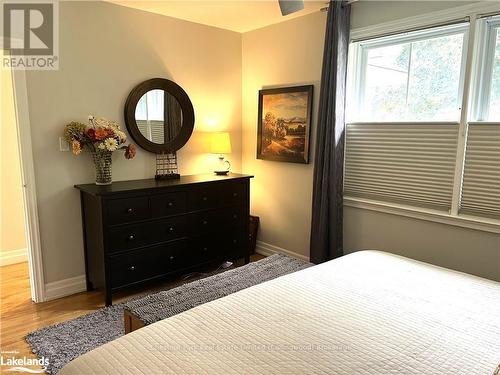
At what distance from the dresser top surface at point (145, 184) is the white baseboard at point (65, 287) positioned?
0.84 metres

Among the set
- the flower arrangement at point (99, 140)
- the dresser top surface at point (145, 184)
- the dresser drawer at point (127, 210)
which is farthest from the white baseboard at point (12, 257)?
the dresser drawer at point (127, 210)

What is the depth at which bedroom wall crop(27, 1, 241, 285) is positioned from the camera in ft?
9.36

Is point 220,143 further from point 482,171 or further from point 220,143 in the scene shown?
point 482,171

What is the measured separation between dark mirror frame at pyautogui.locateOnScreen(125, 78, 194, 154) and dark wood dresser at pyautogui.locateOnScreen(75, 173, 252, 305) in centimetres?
37

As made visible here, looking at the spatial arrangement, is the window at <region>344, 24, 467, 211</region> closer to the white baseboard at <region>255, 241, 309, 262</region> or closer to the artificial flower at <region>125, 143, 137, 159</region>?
the white baseboard at <region>255, 241, 309, 262</region>

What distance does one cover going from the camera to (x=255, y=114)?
4.06 metres

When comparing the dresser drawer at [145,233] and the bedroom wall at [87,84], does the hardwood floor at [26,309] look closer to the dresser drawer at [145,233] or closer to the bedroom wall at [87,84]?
the bedroom wall at [87,84]

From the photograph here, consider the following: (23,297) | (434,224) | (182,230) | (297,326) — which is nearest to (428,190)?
(434,224)

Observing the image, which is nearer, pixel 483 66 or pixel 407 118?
pixel 483 66

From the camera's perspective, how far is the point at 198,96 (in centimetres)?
377

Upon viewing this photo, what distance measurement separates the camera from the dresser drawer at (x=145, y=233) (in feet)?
9.16

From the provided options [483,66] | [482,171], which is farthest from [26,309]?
[483,66]

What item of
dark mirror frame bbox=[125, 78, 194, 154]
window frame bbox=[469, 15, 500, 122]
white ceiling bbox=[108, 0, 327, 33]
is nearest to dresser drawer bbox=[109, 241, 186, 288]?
dark mirror frame bbox=[125, 78, 194, 154]

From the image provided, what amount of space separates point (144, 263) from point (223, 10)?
239 cm
